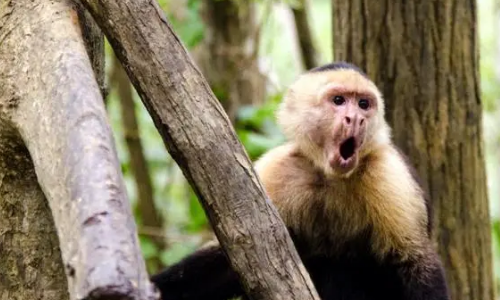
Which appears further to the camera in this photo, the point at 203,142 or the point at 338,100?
the point at 338,100

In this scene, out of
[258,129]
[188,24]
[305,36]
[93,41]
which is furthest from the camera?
[305,36]

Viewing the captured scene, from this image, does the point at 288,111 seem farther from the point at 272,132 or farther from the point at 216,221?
the point at 272,132

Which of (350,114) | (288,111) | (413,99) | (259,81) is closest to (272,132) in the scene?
(259,81)

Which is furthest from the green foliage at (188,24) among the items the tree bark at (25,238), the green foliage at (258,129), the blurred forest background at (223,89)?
the tree bark at (25,238)

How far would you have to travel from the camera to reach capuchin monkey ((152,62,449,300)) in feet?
11.0

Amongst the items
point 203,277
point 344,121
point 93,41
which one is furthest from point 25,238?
point 344,121

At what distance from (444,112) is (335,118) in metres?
1.08

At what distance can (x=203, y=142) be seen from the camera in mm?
2387

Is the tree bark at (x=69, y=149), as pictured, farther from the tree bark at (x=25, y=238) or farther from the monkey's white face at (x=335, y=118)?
the monkey's white face at (x=335, y=118)

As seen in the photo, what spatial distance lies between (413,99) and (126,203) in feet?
9.29

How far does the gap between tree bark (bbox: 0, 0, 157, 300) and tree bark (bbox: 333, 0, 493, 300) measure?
2225 millimetres

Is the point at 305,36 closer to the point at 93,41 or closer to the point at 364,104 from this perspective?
the point at 364,104

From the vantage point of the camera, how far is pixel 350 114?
3.32 meters

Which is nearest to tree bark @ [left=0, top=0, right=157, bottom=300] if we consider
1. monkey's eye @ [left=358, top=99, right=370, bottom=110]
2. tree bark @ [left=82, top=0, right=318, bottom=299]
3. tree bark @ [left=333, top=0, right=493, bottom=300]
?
tree bark @ [left=82, top=0, right=318, bottom=299]
